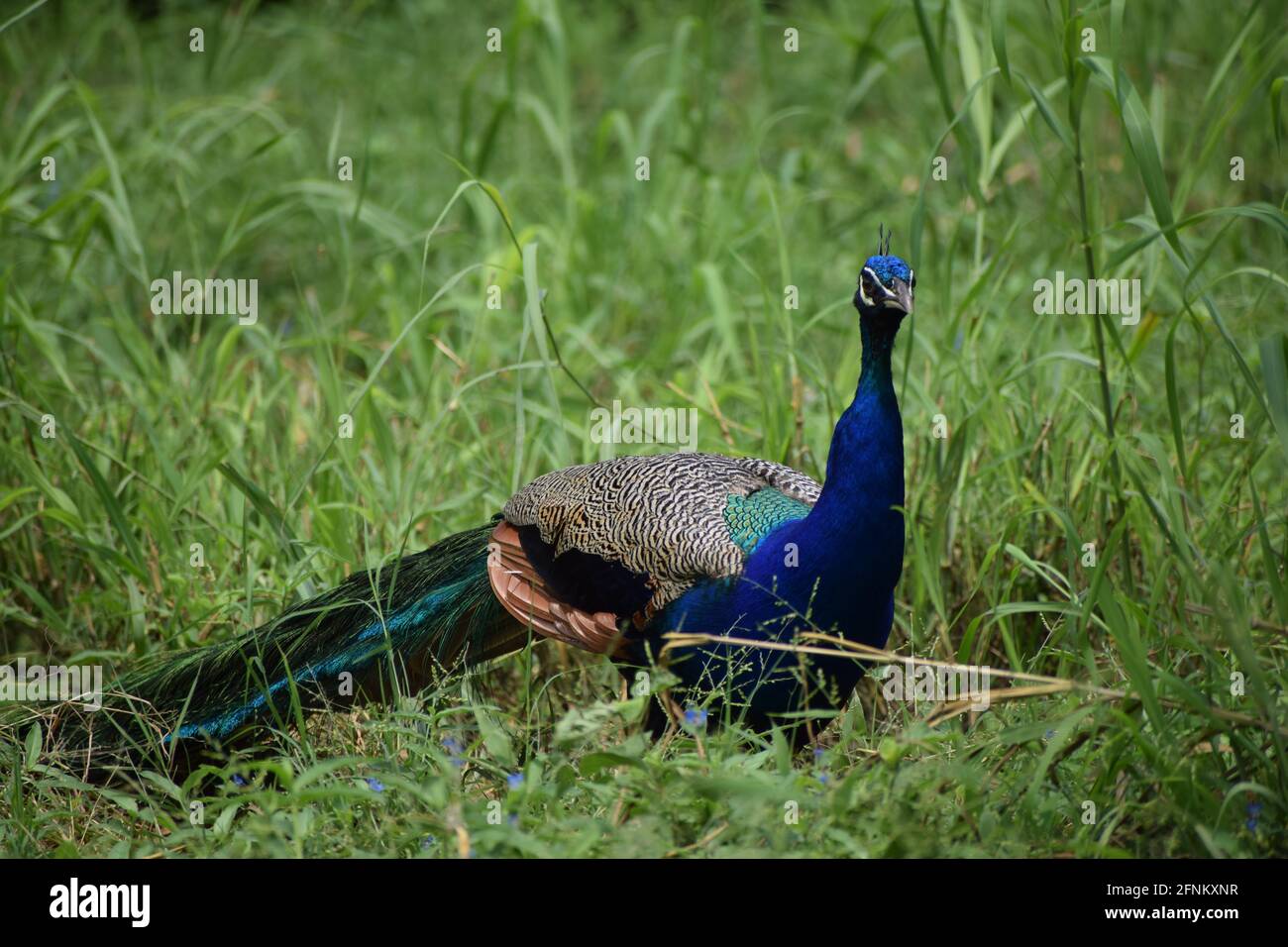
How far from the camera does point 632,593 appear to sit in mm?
3262

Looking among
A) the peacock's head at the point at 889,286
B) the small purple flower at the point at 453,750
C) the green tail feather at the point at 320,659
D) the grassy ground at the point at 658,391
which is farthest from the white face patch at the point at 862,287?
the small purple flower at the point at 453,750

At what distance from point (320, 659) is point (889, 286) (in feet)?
5.42

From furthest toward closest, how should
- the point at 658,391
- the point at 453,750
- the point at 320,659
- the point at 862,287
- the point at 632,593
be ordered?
the point at 658,391, the point at 320,659, the point at 632,593, the point at 862,287, the point at 453,750

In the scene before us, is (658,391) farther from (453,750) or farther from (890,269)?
(453,750)

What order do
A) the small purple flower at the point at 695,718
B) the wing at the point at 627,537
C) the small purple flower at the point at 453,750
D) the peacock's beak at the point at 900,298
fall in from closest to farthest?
1. the small purple flower at the point at 695,718
2. the small purple flower at the point at 453,750
3. the peacock's beak at the point at 900,298
4. the wing at the point at 627,537

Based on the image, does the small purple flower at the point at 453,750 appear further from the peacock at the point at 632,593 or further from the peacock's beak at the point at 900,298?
the peacock's beak at the point at 900,298

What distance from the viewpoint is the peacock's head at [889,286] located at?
3.03 m

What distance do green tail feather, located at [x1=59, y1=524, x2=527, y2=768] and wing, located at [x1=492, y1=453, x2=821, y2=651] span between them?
140 millimetres

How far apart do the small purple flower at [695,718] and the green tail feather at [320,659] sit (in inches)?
33.8

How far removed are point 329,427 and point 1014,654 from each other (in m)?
2.33

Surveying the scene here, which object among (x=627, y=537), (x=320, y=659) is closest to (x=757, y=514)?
(x=627, y=537)

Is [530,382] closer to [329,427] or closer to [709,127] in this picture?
[329,427]

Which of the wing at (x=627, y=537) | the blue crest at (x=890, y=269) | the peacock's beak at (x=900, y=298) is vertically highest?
the blue crest at (x=890, y=269)

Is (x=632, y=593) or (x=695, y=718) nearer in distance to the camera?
(x=695, y=718)
